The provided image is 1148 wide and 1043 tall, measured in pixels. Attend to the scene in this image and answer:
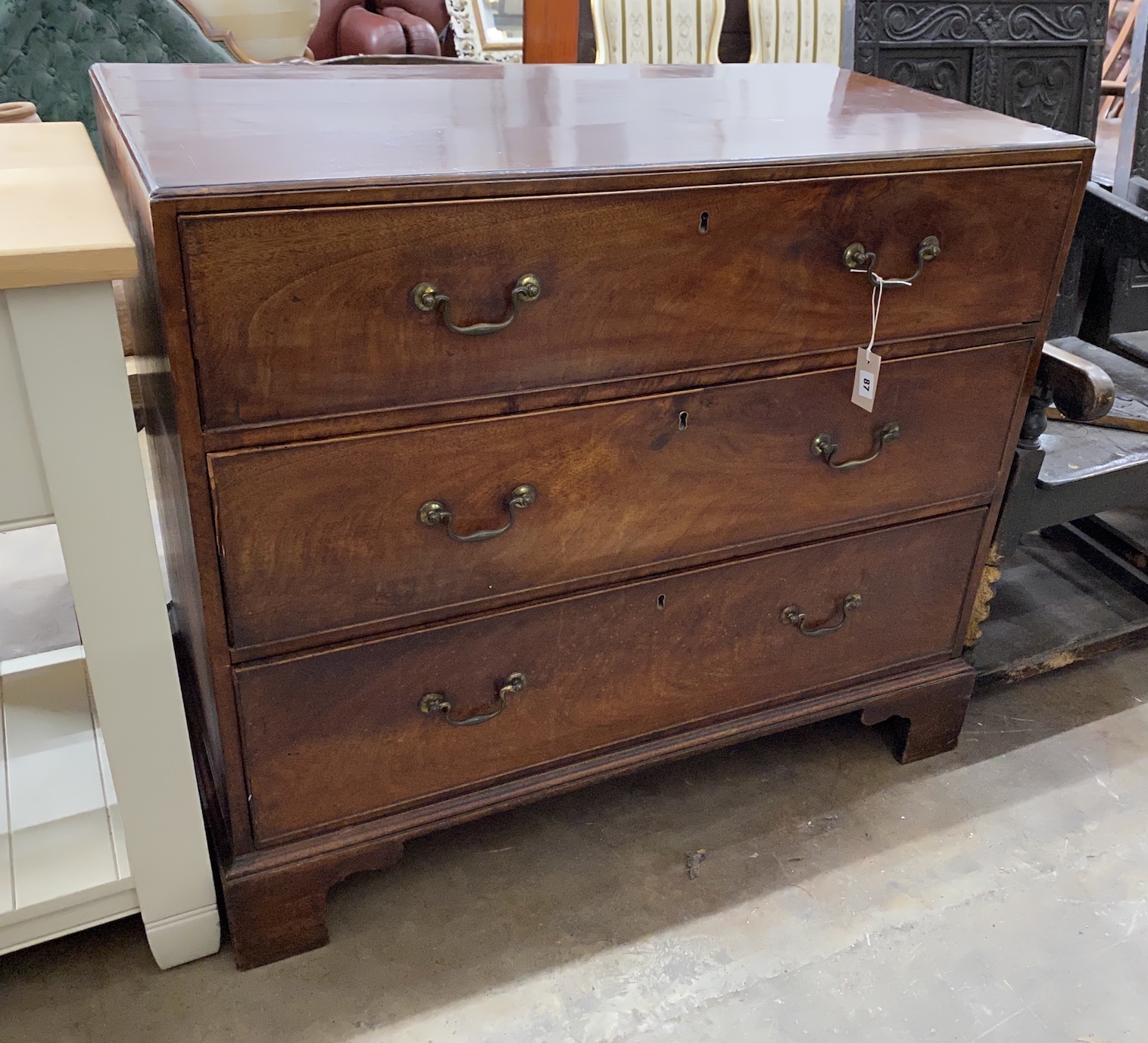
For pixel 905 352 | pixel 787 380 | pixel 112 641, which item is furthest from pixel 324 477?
pixel 905 352

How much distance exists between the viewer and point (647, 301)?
95 cm

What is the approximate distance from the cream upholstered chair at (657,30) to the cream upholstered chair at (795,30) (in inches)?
4.5

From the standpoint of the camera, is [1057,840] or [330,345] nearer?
[330,345]

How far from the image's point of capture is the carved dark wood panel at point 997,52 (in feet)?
5.83

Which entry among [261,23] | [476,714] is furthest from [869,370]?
[261,23]

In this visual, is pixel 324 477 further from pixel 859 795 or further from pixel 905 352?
pixel 859 795

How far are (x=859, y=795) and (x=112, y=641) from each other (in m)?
0.94

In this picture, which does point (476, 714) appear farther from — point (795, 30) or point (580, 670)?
point (795, 30)

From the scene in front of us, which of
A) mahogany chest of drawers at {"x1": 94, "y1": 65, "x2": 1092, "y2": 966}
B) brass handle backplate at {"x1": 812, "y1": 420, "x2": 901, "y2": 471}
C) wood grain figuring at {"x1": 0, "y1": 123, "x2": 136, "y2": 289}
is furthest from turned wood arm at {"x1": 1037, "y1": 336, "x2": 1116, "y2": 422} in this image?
wood grain figuring at {"x1": 0, "y1": 123, "x2": 136, "y2": 289}

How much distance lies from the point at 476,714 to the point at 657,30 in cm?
202

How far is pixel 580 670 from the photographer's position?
3.72ft

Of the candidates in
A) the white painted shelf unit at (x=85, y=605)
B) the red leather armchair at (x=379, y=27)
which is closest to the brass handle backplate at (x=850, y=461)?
the white painted shelf unit at (x=85, y=605)

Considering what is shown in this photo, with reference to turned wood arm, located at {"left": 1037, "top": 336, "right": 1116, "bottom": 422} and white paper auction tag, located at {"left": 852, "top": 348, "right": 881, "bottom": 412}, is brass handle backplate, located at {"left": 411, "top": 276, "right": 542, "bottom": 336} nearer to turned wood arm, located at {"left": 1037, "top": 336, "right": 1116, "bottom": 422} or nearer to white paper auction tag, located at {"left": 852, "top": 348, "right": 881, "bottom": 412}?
white paper auction tag, located at {"left": 852, "top": 348, "right": 881, "bottom": 412}

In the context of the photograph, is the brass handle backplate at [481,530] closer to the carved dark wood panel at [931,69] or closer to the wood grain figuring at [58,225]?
the wood grain figuring at [58,225]
